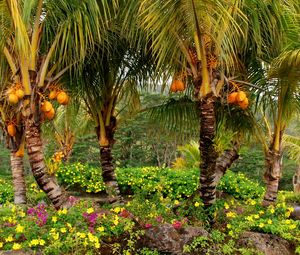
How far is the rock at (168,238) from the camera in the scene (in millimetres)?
5070

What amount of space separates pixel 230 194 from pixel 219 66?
6636mm

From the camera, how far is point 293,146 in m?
13.5

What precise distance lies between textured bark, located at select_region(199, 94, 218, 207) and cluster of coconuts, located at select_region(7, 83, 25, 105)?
238 centimetres

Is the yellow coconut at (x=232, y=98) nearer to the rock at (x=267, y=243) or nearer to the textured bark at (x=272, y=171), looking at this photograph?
the textured bark at (x=272, y=171)

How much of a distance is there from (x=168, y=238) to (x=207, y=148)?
137cm

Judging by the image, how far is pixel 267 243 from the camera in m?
5.68

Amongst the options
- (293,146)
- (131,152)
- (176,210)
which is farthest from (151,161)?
(176,210)

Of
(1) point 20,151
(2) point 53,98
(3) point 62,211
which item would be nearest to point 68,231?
(3) point 62,211

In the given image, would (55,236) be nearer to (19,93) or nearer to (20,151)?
(19,93)

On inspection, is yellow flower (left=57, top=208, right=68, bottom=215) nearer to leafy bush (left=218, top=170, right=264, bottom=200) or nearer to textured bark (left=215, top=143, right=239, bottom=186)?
textured bark (left=215, top=143, right=239, bottom=186)

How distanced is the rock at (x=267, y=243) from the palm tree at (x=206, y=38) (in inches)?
29.1

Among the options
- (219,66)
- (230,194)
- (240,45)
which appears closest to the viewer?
(219,66)

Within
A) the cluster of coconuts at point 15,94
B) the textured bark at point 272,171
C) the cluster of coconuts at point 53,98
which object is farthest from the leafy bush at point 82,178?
the cluster of coconuts at point 15,94

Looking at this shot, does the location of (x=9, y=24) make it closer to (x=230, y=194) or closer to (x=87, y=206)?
(x=87, y=206)
